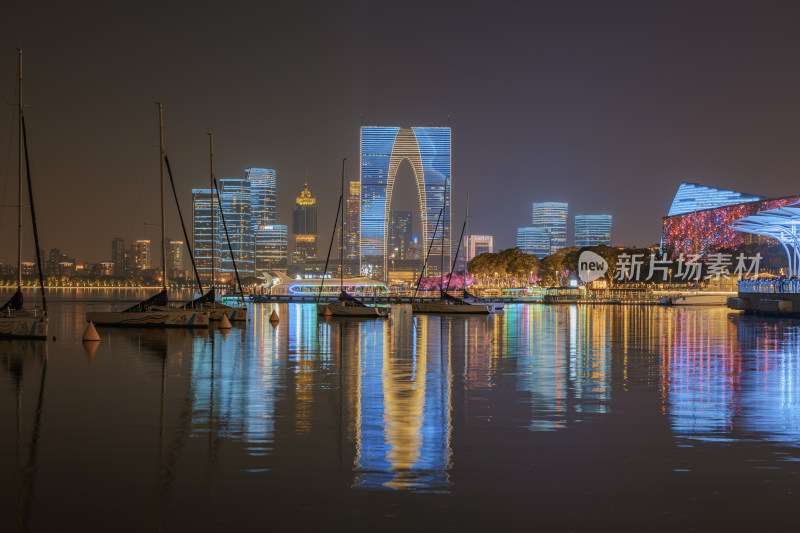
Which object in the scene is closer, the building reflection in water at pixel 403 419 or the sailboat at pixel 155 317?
the building reflection in water at pixel 403 419

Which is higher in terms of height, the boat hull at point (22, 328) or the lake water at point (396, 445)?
the boat hull at point (22, 328)

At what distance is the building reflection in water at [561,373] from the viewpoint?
47.1 ft

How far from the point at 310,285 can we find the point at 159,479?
139652 millimetres

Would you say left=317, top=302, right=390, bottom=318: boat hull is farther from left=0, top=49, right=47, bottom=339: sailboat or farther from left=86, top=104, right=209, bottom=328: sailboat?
left=0, top=49, right=47, bottom=339: sailboat

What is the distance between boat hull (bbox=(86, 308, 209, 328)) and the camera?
37.6 meters

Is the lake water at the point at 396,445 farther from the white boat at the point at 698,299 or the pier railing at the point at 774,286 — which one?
the white boat at the point at 698,299

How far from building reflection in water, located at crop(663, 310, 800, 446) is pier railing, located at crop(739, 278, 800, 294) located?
36.5 metres

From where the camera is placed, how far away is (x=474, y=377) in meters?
19.5

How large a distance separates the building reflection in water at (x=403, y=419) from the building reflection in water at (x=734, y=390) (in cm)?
392

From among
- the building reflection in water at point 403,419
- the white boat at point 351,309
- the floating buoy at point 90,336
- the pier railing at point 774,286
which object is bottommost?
the building reflection in water at point 403,419

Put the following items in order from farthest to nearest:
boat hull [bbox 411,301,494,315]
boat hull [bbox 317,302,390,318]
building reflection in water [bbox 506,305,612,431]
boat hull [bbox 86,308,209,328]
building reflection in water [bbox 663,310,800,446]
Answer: boat hull [bbox 411,301,494,315]
boat hull [bbox 317,302,390,318]
boat hull [bbox 86,308,209,328]
building reflection in water [bbox 506,305,612,431]
building reflection in water [bbox 663,310,800,446]

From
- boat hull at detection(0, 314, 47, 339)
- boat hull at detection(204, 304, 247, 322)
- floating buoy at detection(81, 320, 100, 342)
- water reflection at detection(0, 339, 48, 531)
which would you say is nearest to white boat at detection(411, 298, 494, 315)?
boat hull at detection(204, 304, 247, 322)

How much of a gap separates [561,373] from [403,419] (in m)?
8.43

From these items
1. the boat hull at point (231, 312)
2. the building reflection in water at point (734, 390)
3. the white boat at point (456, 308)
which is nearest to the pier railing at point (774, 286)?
the white boat at point (456, 308)
